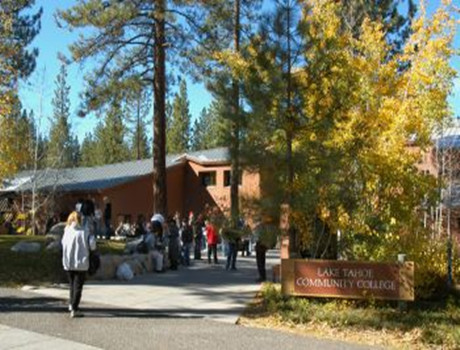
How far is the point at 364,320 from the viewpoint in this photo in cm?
1018

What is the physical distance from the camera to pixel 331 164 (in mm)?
11766

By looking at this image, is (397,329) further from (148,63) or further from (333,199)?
(148,63)

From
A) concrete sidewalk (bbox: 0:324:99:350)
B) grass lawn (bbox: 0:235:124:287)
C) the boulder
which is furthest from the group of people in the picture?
concrete sidewalk (bbox: 0:324:99:350)

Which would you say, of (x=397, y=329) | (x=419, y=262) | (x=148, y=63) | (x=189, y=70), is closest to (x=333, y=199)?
(x=419, y=262)

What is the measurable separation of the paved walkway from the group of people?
2.23 feet

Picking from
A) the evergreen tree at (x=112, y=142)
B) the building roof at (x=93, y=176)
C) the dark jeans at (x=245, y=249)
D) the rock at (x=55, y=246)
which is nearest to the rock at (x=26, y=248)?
the rock at (x=55, y=246)

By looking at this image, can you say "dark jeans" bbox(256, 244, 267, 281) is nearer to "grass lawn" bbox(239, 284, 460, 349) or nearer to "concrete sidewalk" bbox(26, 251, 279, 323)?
"concrete sidewalk" bbox(26, 251, 279, 323)

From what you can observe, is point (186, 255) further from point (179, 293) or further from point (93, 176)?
point (93, 176)

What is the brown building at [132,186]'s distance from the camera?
3962cm

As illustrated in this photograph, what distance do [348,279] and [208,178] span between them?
3291cm

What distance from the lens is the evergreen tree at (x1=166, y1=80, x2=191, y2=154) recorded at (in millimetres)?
71500

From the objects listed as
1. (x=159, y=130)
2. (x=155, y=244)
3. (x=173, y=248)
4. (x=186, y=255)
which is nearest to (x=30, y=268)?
(x=155, y=244)

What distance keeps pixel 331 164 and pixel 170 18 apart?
12.7 m

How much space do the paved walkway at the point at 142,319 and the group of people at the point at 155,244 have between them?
26.8 inches
